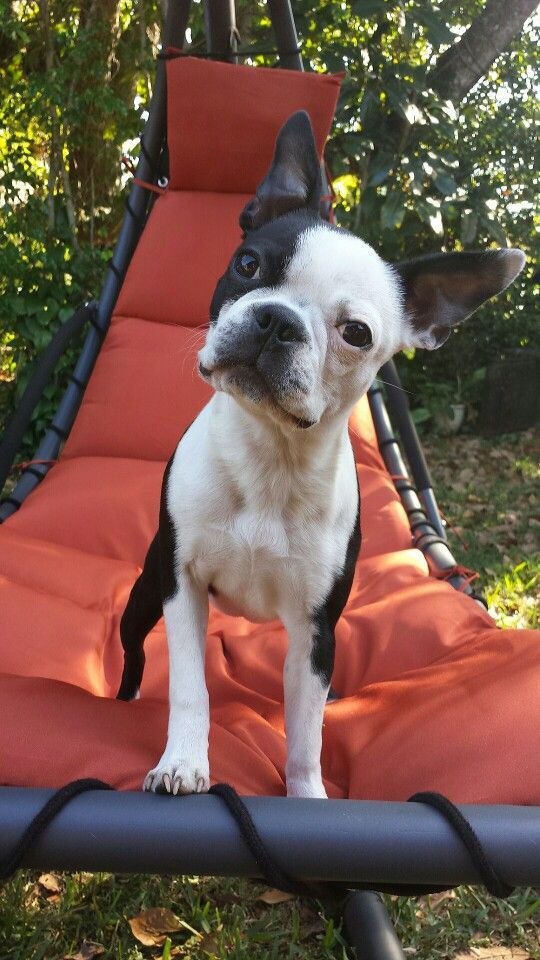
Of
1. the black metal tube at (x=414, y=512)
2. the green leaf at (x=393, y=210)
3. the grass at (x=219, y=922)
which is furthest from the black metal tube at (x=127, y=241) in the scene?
the grass at (x=219, y=922)

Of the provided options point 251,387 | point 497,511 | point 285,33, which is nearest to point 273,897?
point 251,387

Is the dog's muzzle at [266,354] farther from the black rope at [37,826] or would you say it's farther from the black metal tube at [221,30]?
the black metal tube at [221,30]

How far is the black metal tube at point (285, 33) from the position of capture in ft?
11.1

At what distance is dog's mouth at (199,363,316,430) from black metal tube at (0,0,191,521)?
183 centimetres

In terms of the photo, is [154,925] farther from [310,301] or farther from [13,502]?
[13,502]

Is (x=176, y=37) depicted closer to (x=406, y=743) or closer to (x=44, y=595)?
(x=44, y=595)

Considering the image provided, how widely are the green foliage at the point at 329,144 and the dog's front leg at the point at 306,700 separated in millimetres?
3459

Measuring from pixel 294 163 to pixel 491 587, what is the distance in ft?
7.90

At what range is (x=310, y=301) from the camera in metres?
1.53

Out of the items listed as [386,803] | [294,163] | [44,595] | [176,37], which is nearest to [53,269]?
[176,37]

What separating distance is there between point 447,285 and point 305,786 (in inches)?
38.9

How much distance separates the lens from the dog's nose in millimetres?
1440

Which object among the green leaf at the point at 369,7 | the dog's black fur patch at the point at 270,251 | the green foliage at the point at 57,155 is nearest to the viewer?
the dog's black fur patch at the point at 270,251

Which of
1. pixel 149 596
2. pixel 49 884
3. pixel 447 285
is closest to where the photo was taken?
pixel 447 285
